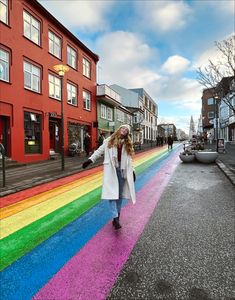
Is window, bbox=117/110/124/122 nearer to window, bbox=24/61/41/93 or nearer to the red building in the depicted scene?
the red building

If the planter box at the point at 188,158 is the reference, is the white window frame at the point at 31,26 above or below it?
above

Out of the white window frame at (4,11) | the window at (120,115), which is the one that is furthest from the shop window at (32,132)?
the window at (120,115)

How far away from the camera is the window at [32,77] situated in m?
17.2

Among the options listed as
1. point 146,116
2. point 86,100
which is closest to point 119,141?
point 86,100

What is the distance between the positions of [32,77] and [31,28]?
10.2 feet

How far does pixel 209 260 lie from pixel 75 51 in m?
23.6

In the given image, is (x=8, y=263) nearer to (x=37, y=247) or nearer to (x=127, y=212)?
(x=37, y=247)

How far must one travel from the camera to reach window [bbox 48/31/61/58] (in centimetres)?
2033

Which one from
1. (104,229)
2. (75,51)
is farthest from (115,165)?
(75,51)

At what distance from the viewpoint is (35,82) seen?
1820 cm

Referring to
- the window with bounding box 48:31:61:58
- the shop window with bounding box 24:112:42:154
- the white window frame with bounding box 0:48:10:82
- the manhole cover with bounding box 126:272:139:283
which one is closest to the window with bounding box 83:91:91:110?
the window with bounding box 48:31:61:58

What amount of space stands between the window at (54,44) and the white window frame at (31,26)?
1498 mm

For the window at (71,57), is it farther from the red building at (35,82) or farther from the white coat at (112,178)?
the white coat at (112,178)

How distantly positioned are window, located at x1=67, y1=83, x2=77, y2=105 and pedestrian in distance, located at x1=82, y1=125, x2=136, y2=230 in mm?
18670
